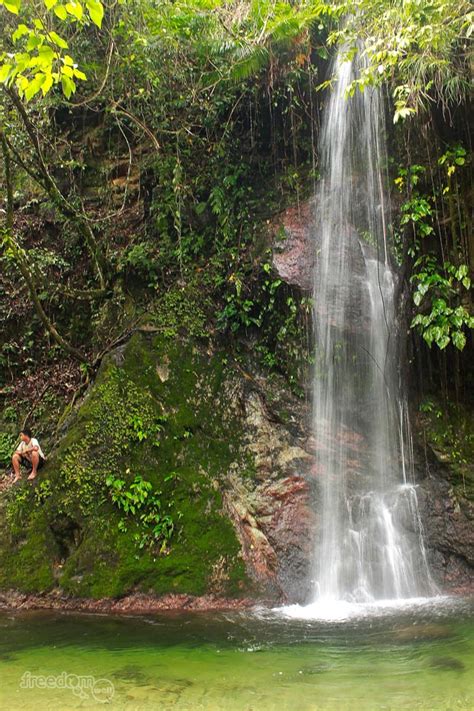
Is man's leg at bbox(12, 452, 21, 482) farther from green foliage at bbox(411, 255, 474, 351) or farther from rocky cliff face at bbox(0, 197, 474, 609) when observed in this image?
green foliage at bbox(411, 255, 474, 351)

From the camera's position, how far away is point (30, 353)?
29.8 ft

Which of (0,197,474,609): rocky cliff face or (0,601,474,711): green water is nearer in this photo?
(0,601,474,711): green water

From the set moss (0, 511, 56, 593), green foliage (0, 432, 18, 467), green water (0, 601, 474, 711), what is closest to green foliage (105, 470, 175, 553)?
moss (0, 511, 56, 593)

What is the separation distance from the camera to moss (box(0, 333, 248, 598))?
6.11 meters

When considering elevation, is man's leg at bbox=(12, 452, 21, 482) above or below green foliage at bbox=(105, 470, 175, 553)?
above

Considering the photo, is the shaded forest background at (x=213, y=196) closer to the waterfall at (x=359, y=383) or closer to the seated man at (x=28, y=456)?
the waterfall at (x=359, y=383)

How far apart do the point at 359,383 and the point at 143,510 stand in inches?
136

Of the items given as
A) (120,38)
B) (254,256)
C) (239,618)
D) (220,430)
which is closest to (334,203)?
(254,256)

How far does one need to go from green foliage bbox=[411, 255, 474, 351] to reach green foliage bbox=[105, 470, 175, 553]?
402 centimetres

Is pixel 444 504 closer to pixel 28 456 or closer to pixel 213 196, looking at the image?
Result: pixel 28 456

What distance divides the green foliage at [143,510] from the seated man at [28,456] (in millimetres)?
1157

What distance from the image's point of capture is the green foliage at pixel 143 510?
632 cm

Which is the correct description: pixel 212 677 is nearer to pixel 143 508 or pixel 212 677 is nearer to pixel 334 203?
pixel 143 508

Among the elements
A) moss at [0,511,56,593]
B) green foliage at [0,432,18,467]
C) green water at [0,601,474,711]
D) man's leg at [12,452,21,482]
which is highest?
green foliage at [0,432,18,467]
